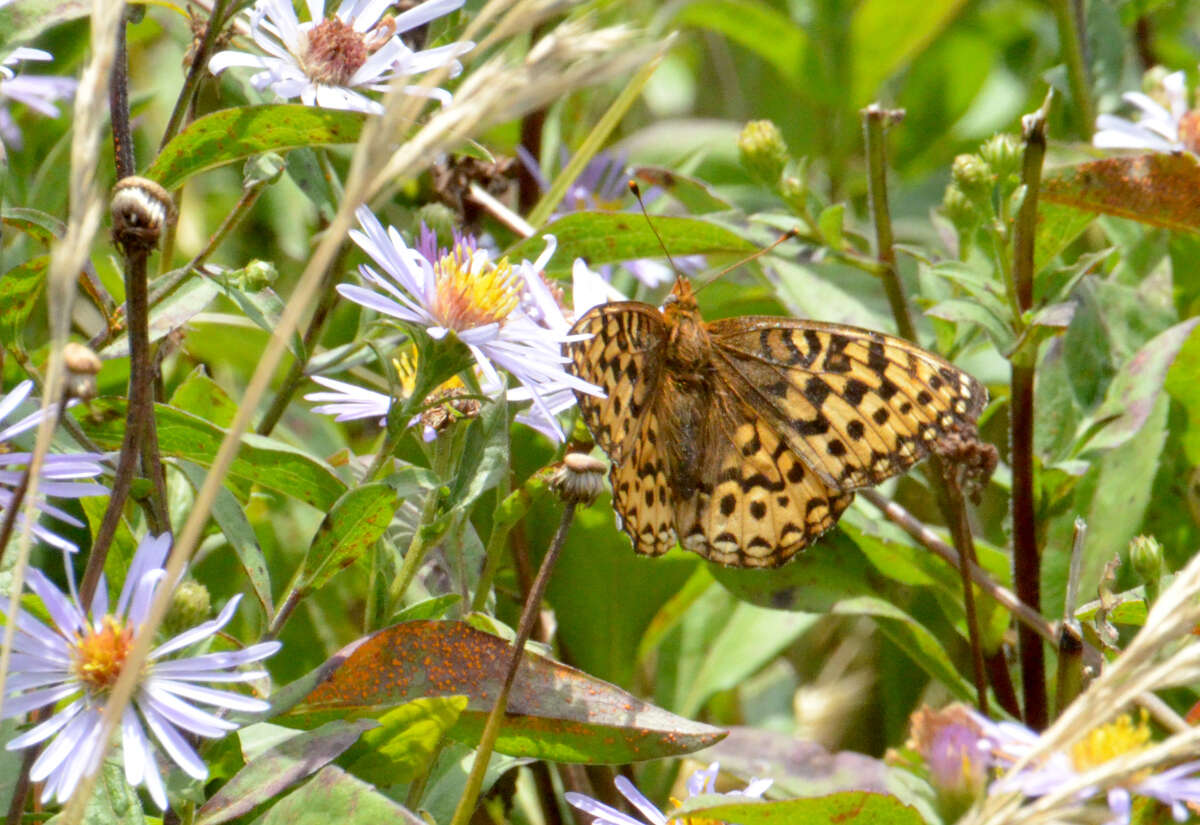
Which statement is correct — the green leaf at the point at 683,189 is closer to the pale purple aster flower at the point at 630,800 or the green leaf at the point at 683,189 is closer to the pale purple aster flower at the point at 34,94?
the pale purple aster flower at the point at 34,94

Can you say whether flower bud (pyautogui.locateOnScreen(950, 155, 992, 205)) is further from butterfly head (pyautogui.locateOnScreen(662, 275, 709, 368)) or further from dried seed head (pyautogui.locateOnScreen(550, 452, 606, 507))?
dried seed head (pyautogui.locateOnScreen(550, 452, 606, 507))

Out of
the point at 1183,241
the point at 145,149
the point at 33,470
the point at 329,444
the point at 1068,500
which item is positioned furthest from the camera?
the point at 145,149

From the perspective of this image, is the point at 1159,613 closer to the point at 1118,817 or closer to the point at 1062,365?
the point at 1118,817

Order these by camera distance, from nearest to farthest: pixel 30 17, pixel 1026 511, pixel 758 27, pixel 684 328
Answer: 1. pixel 30 17
2. pixel 1026 511
3. pixel 684 328
4. pixel 758 27

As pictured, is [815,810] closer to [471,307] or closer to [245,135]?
[471,307]

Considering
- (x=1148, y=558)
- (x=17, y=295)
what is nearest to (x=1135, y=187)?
(x=1148, y=558)

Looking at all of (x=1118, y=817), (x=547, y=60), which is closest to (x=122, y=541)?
(x=547, y=60)

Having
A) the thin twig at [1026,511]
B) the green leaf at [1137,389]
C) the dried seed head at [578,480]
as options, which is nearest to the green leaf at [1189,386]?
the green leaf at [1137,389]
